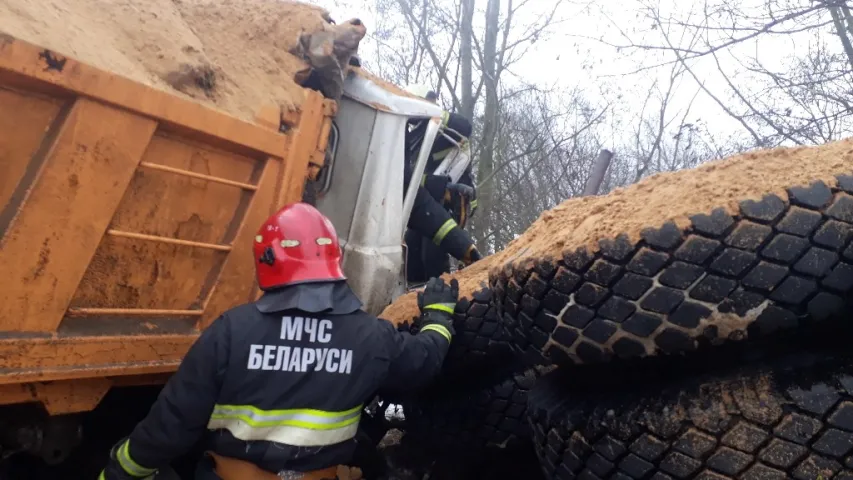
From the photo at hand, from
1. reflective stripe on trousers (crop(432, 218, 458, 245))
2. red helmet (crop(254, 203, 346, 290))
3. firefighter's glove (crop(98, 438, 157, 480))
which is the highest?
red helmet (crop(254, 203, 346, 290))

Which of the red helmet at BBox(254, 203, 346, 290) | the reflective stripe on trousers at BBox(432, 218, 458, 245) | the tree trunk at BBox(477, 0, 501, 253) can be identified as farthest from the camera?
the tree trunk at BBox(477, 0, 501, 253)

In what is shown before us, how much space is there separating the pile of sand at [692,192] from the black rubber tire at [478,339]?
0.69 meters

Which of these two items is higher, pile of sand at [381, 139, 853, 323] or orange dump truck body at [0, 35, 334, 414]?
pile of sand at [381, 139, 853, 323]

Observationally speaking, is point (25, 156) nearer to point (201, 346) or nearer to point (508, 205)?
point (201, 346)

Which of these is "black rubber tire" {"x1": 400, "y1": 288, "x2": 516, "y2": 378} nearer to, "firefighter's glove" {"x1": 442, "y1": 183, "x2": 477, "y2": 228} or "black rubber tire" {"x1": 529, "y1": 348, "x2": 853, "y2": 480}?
"black rubber tire" {"x1": 529, "y1": 348, "x2": 853, "y2": 480}

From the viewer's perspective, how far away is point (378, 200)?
3502mm

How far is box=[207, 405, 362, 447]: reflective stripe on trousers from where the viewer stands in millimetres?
2248

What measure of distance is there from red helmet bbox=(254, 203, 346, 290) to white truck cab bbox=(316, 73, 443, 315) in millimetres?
916

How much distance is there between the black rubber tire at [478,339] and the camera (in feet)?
9.58

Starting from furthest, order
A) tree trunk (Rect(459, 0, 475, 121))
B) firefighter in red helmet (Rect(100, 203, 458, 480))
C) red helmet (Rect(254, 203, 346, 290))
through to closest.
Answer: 1. tree trunk (Rect(459, 0, 475, 121))
2. red helmet (Rect(254, 203, 346, 290))
3. firefighter in red helmet (Rect(100, 203, 458, 480))

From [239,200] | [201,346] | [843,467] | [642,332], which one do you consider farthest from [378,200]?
[843,467]

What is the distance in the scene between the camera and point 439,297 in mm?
2949

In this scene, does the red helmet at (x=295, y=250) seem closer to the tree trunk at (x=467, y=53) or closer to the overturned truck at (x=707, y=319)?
the overturned truck at (x=707, y=319)

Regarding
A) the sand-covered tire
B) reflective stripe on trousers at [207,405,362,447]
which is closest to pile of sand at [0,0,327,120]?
reflective stripe on trousers at [207,405,362,447]
